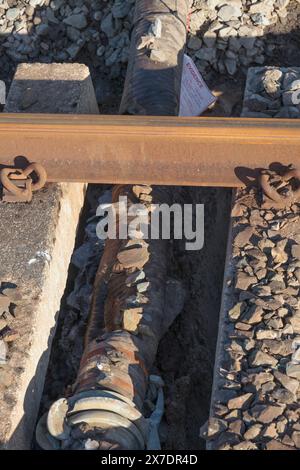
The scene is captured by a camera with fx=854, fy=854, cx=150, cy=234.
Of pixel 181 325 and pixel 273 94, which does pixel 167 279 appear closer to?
pixel 181 325

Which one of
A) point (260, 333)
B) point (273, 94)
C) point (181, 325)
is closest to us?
point (260, 333)

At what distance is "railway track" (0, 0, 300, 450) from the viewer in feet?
17.4

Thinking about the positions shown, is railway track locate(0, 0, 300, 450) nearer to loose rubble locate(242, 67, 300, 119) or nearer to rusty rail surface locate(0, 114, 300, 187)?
rusty rail surface locate(0, 114, 300, 187)

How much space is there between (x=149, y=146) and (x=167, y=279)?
3.34 feet

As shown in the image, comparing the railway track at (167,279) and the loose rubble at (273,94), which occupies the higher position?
the loose rubble at (273,94)

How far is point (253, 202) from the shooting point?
6.27m

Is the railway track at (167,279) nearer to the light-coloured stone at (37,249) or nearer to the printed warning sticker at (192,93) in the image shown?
the light-coloured stone at (37,249)

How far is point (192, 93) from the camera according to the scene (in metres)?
7.45

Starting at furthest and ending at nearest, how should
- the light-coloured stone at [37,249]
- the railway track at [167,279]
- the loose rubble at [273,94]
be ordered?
the loose rubble at [273,94]
the light-coloured stone at [37,249]
the railway track at [167,279]

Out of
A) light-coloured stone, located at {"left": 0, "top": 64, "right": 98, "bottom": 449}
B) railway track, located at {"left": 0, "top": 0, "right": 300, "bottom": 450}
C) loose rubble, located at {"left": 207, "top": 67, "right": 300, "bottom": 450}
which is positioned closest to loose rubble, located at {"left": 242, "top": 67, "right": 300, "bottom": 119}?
railway track, located at {"left": 0, "top": 0, "right": 300, "bottom": 450}

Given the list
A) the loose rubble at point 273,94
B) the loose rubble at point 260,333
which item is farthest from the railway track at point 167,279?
the loose rubble at point 273,94

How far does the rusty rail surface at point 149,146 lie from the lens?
6.08 meters

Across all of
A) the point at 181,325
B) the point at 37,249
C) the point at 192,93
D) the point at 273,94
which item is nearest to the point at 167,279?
the point at 181,325
